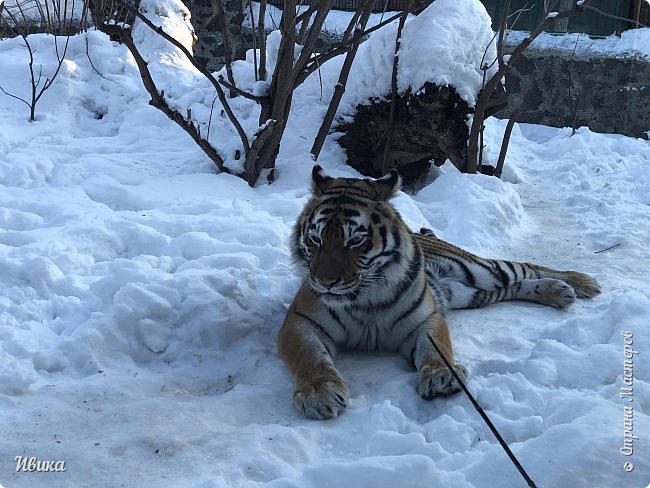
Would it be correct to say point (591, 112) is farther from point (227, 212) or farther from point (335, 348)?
point (335, 348)

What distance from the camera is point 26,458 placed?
92.3 inches

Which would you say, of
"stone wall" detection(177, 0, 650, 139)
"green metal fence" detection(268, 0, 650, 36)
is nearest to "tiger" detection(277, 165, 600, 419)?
"stone wall" detection(177, 0, 650, 139)

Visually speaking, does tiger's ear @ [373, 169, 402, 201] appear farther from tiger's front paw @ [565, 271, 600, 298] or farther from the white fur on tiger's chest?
tiger's front paw @ [565, 271, 600, 298]

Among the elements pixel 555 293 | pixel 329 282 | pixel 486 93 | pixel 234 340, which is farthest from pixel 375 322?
pixel 486 93

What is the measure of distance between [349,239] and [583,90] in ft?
29.3

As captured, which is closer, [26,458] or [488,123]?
[26,458]

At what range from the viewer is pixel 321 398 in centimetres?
276

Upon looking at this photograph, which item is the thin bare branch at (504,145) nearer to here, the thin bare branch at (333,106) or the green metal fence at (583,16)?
the thin bare branch at (333,106)

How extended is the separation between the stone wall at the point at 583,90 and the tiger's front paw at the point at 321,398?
870cm

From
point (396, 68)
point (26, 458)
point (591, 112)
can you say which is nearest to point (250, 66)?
point (396, 68)

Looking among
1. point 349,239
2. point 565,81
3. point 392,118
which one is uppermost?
point 349,239

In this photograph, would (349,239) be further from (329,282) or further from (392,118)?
(392,118)

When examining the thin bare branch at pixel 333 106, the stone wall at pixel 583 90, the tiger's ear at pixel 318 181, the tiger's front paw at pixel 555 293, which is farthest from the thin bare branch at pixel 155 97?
the stone wall at pixel 583 90

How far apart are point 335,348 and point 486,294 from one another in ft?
4.26
